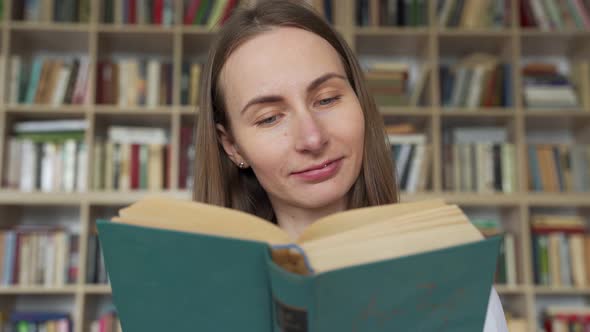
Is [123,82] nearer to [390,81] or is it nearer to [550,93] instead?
[390,81]

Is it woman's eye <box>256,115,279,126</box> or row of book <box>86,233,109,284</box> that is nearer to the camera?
woman's eye <box>256,115,279,126</box>

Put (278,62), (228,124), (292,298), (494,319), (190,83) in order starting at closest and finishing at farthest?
(292,298) → (494,319) → (278,62) → (228,124) → (190,83)

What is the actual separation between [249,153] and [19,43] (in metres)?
2.52

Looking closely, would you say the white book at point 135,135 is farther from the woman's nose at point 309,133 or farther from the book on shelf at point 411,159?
the woman's nose at point 309,133

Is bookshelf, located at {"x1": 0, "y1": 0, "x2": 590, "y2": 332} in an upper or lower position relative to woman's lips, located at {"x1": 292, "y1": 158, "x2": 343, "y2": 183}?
upper

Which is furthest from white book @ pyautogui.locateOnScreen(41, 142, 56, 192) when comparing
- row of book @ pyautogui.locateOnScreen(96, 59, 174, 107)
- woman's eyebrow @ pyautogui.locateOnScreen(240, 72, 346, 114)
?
woman's eyebrow @ pyautogui.locateOnScreen(240, 72, 346, 114)

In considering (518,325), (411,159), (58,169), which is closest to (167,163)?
(58,169)

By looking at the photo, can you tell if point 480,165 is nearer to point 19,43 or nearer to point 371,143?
point 371,143

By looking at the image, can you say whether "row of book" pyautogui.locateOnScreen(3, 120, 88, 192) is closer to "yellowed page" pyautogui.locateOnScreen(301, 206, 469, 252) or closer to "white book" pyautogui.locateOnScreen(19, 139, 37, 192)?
"white book" pyautogui.locateOnScreen(19, 139, 37, 192)

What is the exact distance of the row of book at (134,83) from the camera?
2.78 metres

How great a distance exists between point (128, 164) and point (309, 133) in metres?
2.11

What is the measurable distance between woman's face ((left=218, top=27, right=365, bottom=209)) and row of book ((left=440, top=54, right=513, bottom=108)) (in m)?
2.08

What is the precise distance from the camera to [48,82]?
9.20ft

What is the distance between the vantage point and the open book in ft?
1.65
